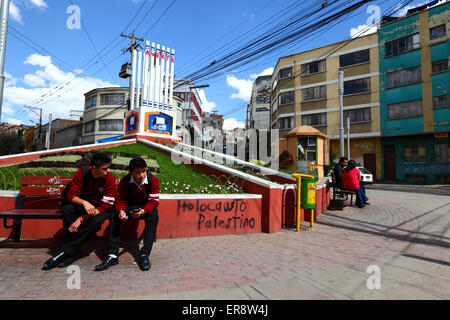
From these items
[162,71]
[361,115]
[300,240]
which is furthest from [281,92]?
[300,240]

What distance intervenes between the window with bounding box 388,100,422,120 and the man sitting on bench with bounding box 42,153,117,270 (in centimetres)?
2899

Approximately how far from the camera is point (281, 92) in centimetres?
3391

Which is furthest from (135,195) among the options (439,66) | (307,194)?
(439,66)

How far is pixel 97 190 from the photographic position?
3.64 metres

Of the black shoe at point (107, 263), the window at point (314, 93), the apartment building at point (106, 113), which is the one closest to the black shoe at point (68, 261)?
the black shoe at point (107, 263)

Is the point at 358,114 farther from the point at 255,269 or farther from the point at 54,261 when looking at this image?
the point at 54,261

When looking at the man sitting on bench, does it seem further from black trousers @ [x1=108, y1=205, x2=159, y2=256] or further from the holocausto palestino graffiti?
the holocausto palestino graffiti

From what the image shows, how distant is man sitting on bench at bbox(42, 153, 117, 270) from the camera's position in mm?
3357

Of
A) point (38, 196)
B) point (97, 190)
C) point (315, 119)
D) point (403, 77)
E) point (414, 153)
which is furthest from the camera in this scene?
point (315, 119)

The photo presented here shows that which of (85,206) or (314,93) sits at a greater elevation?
(314,93)

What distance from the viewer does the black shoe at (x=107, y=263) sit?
320 centimetres

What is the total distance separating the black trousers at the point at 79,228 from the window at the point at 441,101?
96.4ft

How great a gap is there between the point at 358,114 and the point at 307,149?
57.0 feet

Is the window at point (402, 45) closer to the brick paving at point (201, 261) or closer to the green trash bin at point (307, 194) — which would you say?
the brick paving at point (201, 261)
